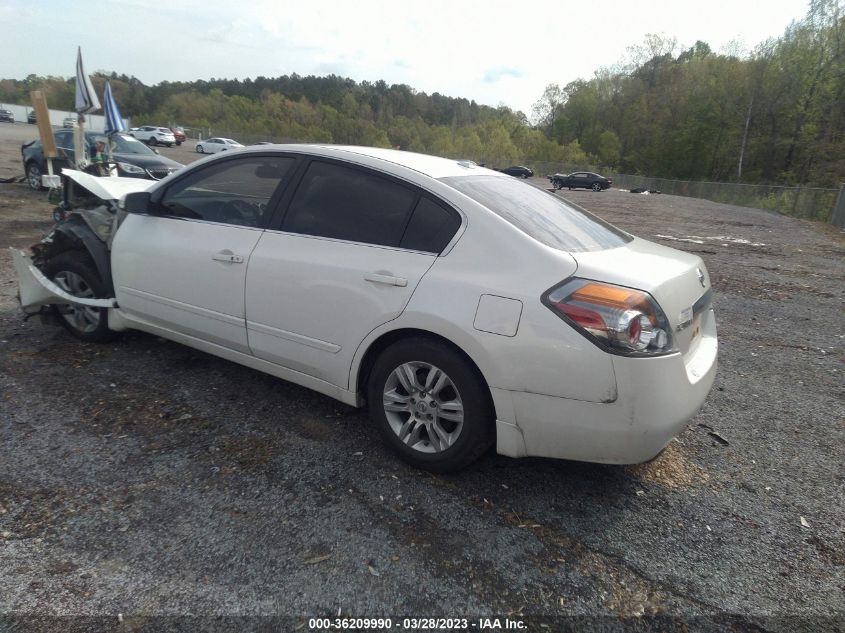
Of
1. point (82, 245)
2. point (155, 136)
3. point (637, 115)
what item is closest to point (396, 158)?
point (82, 245)

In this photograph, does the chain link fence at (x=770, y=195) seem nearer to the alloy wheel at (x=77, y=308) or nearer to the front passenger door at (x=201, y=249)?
the front passenger door at (x=201, y=249)

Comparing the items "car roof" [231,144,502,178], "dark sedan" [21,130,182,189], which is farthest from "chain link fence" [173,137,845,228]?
"car roof" [231,144,502,178]

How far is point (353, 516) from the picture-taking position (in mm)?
2586

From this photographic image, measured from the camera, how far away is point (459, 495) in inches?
110

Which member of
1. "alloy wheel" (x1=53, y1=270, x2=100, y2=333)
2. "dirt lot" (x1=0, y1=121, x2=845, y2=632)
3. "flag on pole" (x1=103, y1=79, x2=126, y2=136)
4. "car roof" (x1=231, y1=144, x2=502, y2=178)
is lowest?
"dirt lot" (x1=0, y1=121, x2=845, y2=632)

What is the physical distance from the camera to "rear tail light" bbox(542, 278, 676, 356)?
238cm

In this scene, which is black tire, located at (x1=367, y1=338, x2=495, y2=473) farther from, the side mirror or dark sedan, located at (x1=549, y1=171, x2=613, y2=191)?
dark sedan, located at (x1=549, y1=171, x2=613, y2=191)

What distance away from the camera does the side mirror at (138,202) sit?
12.6 feet

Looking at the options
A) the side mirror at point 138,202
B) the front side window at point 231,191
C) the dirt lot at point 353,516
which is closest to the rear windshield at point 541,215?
the front side window at point 231,191

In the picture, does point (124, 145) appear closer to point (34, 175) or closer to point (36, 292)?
point (34, 175)

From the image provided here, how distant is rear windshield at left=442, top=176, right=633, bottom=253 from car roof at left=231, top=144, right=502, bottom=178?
4.0 inches

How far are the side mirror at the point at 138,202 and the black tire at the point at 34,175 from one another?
39.5 ft

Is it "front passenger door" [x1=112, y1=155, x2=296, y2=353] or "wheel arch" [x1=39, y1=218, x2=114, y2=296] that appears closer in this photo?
"front passenger door" [x1=112, y1=155, x2=296, y2=353]

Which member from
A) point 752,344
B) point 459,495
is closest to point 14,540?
point 459,495
